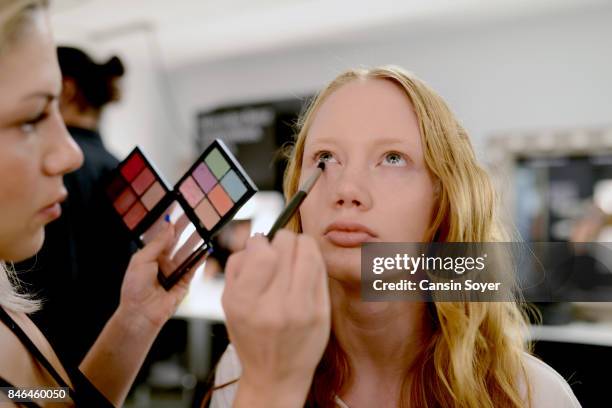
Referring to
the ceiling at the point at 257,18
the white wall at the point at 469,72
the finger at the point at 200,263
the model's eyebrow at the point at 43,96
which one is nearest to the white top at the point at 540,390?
the finger at the point at 200,263

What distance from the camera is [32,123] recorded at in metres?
0.36

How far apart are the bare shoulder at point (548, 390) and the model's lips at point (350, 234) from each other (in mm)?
229

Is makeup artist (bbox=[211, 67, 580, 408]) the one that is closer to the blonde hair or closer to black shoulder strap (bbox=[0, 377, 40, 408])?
black shoulder strap (bbox=[0, 377, 40, 408])

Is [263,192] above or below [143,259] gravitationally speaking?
above

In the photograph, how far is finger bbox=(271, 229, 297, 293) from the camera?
0.34 meters

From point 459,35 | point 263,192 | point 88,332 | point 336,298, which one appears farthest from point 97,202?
point 459,35

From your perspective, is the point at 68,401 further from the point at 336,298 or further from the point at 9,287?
the point at 336,298

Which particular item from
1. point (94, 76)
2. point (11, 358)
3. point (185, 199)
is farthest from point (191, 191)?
point (94, 76)

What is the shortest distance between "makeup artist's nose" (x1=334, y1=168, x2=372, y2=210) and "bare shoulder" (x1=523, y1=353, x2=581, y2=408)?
0.83 feet

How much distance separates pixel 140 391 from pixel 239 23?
181 centimetres

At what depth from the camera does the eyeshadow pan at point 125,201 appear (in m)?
0.60

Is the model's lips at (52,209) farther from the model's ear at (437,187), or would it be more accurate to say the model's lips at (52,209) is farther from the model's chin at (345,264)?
the model's ear at (437,187)

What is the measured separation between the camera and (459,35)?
8.02 ft

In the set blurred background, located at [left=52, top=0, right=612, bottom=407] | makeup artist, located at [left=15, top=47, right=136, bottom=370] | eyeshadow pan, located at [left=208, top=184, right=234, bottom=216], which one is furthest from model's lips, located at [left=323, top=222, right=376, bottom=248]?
blurred background, located at [left=52, top=0, right=612, bottom=407]
